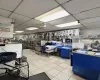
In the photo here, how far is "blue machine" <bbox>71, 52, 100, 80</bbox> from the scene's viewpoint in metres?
2.10

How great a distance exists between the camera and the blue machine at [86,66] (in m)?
2.10

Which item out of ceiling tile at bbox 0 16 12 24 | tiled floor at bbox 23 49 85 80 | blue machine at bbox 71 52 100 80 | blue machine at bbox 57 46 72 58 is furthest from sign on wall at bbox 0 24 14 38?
blue machine at bbox 57 46 72 58

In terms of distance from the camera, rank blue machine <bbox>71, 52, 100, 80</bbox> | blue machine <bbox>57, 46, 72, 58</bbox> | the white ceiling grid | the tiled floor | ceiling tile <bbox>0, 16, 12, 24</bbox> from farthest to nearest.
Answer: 1. blue machine <bbox>57, 46, 72, 58</bbox>
2. ceiling tile <bbox>0, 16, 12, 24</bbox>
3. the tiled floor
4. blue machine <bbox>71, 52, 100, 80</bbox>
5. the white ceiling grid

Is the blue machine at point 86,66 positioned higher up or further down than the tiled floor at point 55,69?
higher up

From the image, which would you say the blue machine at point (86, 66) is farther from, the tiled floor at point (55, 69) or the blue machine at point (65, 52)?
the blue machine at point (65, 52)

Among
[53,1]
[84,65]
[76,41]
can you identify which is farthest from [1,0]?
[76,41]

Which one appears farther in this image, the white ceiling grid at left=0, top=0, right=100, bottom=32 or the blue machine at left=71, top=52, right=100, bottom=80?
the blue machine at left=71, top=52, right=100, bottom=80

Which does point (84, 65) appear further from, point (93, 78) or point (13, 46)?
point (13, 46)

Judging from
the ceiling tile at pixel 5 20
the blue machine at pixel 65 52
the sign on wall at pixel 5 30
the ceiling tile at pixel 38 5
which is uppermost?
the ceiling tile at pixel 38 5

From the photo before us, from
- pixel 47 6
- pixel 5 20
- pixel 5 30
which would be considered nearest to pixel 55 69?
pixel 47 6

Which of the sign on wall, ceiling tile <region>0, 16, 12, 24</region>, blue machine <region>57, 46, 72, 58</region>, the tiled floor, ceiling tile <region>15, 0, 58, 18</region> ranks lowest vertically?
the tiled floor

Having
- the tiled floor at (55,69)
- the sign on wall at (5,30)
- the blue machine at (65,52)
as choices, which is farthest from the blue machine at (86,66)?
the sign on wall at (5,30)

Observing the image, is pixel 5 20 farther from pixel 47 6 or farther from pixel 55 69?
pixel 55 69

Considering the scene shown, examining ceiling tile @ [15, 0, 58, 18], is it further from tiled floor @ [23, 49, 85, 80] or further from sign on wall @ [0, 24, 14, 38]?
tiled floor @ [23, 49, 85, 80]
